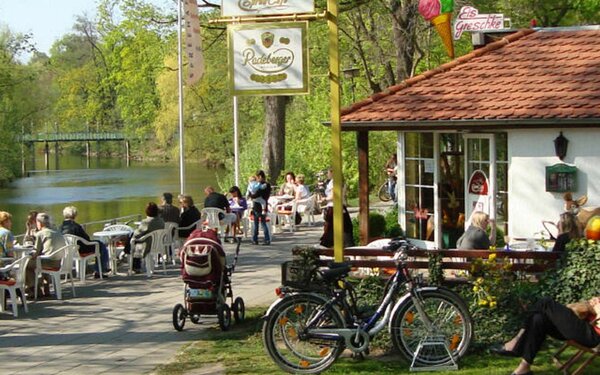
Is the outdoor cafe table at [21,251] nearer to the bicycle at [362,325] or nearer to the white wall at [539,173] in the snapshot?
the bicycle at [362,325]

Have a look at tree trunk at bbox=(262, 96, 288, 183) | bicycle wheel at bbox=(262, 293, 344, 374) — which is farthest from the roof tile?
tree trunk at bbox=(262, 96, 288, 183)

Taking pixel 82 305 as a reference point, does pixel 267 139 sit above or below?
above

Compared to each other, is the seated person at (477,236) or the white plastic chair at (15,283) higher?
the seated person at (477,236)

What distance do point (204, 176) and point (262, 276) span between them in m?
43.6

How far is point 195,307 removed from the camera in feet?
37.0

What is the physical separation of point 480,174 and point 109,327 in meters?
6.31

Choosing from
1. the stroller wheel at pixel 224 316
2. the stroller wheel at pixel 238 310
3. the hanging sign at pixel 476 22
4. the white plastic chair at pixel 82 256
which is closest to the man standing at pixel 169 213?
the white plastic chair at pixel 82 256

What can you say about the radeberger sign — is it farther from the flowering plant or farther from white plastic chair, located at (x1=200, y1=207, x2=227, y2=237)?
white plastic chair, located at (x1=200, y1=207, x2=227, y2=237)

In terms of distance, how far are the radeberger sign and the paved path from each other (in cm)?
292

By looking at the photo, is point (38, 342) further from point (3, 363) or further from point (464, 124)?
point (464, 124)

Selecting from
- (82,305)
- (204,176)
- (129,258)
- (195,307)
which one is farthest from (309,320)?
(204,176)

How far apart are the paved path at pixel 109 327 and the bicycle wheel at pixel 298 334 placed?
4.39 feet

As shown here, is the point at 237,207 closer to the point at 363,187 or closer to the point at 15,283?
the point at 363,187

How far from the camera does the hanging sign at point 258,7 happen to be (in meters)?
10.3
